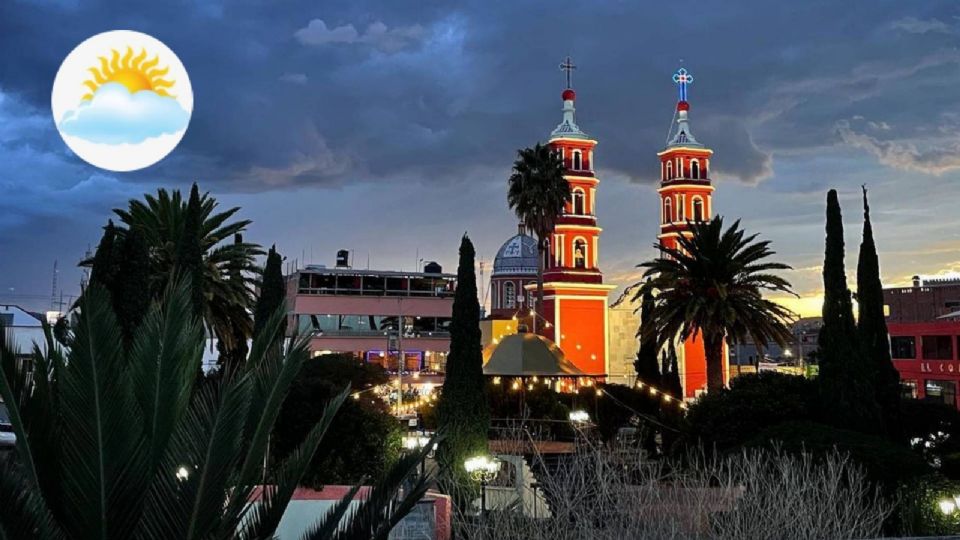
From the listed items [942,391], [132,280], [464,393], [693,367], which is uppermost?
[132,280]

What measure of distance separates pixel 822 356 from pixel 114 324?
21.7 metres

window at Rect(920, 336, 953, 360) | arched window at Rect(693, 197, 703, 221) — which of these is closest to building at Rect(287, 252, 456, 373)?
arched window at Rect(693, 197, 703, 221)

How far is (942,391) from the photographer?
48.0 meters

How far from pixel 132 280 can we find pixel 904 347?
49.2 m

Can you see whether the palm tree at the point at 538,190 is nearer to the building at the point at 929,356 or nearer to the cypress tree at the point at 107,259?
the building at the point at 929,356

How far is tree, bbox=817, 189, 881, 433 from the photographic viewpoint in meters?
21.9

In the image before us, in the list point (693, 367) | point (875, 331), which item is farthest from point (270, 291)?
point (693, 367)

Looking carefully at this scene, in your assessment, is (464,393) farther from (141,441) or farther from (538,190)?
(538,190)

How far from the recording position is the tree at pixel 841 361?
21938 millimetres

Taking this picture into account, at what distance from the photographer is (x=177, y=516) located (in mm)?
4262

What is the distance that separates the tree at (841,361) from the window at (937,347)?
30.5 m

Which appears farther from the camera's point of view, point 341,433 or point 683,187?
point 683,187

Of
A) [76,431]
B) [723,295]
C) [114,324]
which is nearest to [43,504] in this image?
[76,431]

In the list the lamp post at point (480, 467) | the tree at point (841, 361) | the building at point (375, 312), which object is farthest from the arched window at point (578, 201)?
the lamp post at point (480, 467)
